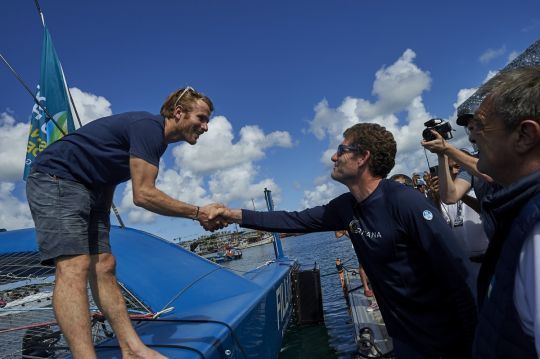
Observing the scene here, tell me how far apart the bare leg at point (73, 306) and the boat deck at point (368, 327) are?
3579 millimetres

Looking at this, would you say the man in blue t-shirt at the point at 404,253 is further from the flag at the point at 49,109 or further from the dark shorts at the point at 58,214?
the flag at the point at 49,109

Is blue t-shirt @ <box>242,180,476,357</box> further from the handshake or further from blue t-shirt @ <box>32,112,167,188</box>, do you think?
blue t-shirt @ <box>32,112,167,188</box>

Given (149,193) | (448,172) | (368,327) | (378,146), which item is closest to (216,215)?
(149,193)

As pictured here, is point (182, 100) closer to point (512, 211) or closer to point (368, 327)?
point (512, 211)

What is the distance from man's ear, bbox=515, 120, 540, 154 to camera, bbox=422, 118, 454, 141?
238 cm

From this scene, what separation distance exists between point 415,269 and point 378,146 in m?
0.86

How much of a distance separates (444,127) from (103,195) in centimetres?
314

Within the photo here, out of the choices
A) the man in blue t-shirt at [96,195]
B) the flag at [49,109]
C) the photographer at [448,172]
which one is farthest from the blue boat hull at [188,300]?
the flag at [49,109]

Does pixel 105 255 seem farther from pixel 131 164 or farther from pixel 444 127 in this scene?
pixel 444 127

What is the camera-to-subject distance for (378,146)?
2.55 m

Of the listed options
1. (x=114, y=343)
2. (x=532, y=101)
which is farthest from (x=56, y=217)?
(x=532, y=101)

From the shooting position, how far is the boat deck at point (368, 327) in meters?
4.70

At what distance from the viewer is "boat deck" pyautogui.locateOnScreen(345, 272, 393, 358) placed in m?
4.70

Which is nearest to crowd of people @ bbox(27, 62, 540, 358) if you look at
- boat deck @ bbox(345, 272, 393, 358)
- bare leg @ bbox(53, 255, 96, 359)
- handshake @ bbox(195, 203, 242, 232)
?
bare leg @ bbox(53, 255, 96, 359)
